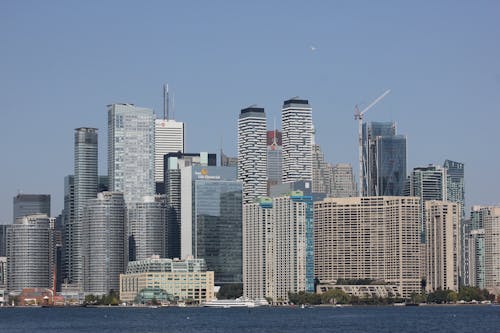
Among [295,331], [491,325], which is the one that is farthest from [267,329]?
[491,325]

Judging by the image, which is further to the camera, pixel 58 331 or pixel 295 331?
pixel 58 331

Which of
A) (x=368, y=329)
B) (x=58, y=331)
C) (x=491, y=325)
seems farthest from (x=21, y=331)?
(x=491, y=325)

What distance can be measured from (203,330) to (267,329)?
31.2ft

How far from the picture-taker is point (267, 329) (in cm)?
18550

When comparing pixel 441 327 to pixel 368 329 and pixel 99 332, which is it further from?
pixel 99 332

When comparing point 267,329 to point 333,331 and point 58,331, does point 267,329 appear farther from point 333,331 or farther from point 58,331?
point 58,331

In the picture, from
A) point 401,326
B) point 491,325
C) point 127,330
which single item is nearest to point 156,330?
point 127,330

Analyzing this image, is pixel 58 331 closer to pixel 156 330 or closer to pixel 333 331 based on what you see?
pixel 156 330

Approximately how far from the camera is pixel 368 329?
186 meters

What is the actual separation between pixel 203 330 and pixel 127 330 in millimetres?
10805

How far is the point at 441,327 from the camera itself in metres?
188

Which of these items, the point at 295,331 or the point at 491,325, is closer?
the point at 295,331

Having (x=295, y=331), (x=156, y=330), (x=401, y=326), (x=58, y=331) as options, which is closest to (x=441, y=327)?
(x=401, y=326)

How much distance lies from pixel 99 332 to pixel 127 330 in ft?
13.8
